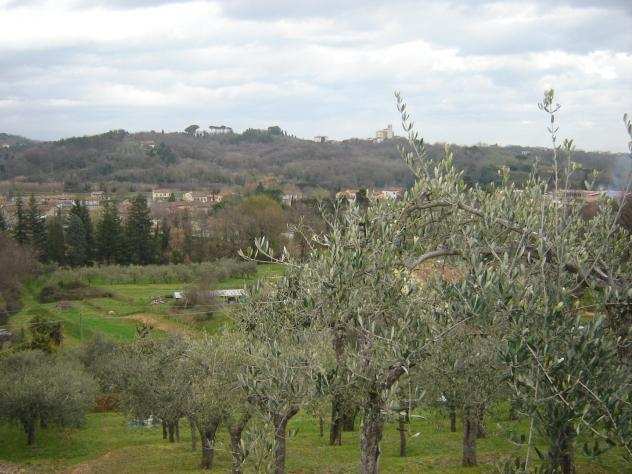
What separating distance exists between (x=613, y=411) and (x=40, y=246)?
2629 inches

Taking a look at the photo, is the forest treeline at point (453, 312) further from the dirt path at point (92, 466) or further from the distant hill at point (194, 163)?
the distant hill at point (194, 163)

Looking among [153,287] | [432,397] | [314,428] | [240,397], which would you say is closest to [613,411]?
[432,397]

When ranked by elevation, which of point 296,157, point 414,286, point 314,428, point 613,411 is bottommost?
point 314,428

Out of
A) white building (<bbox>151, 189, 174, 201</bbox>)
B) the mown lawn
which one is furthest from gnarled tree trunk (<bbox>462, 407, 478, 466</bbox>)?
white building (<bbox>151, 189, 174, 201</bbox>)

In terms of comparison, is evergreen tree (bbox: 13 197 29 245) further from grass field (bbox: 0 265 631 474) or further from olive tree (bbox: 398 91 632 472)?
olive tree (bbox: 398 91 632 472)

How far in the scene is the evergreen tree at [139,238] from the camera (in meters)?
63.8

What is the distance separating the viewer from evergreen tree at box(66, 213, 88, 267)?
6244cm

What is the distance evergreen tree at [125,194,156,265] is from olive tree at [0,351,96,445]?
36183 millimetres

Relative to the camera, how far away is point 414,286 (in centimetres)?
548

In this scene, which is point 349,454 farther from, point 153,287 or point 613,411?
point 153,287

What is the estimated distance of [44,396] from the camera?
2508cm

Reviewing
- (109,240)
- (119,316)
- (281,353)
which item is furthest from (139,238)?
(281,353)

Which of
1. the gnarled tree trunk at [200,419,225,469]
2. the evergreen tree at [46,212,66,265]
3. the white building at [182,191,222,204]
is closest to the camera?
the gnarled tree trunk at [200,419,225,469]

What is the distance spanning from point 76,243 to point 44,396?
134ft
